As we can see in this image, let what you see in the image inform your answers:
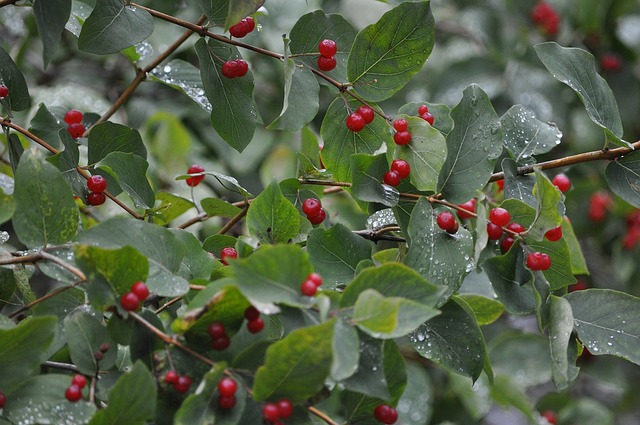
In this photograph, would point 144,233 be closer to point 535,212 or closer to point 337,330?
point 337,330

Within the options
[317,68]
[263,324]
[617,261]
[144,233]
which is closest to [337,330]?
[263,324]

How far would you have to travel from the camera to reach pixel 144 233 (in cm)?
78

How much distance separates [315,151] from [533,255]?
1.24 ft

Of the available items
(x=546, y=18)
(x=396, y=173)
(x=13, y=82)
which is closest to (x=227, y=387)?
(x=396, y=173)

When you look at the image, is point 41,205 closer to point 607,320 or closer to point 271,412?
point 271,412

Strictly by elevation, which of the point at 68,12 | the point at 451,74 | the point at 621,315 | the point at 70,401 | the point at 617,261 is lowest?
the point at 617,261

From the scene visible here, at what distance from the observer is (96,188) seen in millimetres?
955

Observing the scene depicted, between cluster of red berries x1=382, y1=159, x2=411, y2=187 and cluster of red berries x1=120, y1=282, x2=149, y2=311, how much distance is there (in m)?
0.33

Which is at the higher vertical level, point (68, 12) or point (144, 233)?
point (68, 12)

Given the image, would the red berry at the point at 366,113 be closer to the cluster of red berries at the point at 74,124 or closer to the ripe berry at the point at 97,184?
the ripe berry at the point at 97,184

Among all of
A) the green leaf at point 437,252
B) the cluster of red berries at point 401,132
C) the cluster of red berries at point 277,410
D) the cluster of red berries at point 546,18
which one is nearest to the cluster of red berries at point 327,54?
the cluster of red berries at point 401,132

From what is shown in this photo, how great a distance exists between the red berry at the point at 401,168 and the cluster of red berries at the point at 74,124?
498mm

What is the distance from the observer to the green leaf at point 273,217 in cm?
87

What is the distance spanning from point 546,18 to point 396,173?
77.5 inches
